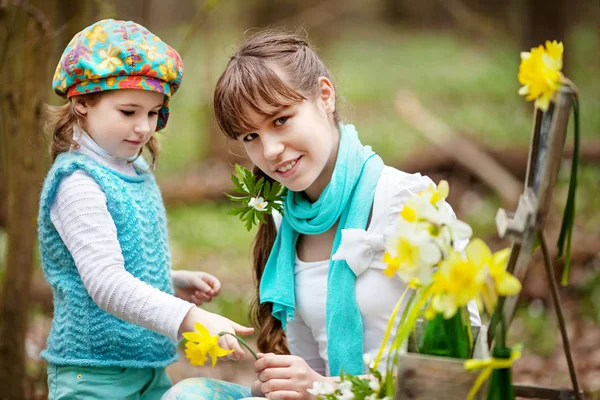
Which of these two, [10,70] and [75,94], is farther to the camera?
[10,70]

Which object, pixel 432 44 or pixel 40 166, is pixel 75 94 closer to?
pixel 40 166

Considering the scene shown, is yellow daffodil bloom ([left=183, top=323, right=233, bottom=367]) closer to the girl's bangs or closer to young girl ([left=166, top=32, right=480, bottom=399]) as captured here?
young girl ([left=166, top=32, right=480, bottom=399])

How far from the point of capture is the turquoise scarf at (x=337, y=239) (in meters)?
2.01

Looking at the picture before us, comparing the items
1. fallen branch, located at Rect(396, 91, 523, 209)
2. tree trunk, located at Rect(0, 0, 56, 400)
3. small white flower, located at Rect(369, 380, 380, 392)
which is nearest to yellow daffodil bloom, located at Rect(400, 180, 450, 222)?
small white flower, located at Rect(369, 380, 380, 392)

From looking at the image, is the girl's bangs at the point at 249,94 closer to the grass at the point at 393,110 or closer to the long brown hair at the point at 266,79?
the long brown hair at the point at 266,79

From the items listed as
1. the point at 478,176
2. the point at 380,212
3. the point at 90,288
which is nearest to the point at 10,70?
the point at 90,288

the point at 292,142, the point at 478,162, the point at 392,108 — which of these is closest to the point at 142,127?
the point at 292,142

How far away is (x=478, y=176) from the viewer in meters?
6.43

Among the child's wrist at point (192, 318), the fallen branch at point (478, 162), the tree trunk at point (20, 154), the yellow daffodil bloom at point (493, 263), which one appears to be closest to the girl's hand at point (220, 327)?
the child's wrist at point (192, 318)

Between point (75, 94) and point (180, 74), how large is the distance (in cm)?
31

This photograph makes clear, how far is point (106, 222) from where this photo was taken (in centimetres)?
196

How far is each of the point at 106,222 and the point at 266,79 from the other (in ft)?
1.98

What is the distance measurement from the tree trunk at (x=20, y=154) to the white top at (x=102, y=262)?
34.8 inches

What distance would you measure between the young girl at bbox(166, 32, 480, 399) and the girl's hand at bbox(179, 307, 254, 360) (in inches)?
3.8
